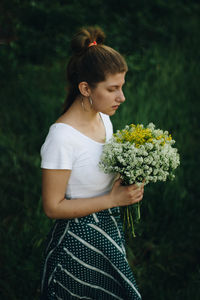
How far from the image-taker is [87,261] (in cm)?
171

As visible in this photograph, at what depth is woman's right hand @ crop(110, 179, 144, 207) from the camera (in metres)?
1.61

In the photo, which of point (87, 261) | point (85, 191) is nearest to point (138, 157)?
point (85, 191)

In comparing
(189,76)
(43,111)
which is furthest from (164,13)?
(43,111)

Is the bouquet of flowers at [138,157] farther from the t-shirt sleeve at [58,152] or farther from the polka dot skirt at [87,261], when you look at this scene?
the polka dot skirt at [87,261]

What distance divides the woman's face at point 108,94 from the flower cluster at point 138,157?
0.20 meters

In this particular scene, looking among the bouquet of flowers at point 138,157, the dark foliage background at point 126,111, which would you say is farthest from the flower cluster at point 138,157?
the dark foliage background at point 126,111

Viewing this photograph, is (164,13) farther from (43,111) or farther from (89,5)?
(43,111)

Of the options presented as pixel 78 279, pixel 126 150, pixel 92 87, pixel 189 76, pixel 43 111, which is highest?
pixel 189 76

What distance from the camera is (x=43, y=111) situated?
12.5 feet

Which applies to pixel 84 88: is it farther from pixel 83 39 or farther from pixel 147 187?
pixel 147 187

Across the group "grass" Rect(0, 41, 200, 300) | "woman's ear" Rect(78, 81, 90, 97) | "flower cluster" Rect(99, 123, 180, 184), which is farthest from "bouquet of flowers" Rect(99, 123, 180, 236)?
"grass" Rect(0, 41, 200, 300)

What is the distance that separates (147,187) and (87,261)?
137 centimetres

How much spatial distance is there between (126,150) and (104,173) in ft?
0.65

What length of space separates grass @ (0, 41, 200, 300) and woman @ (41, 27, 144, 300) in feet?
1.10
